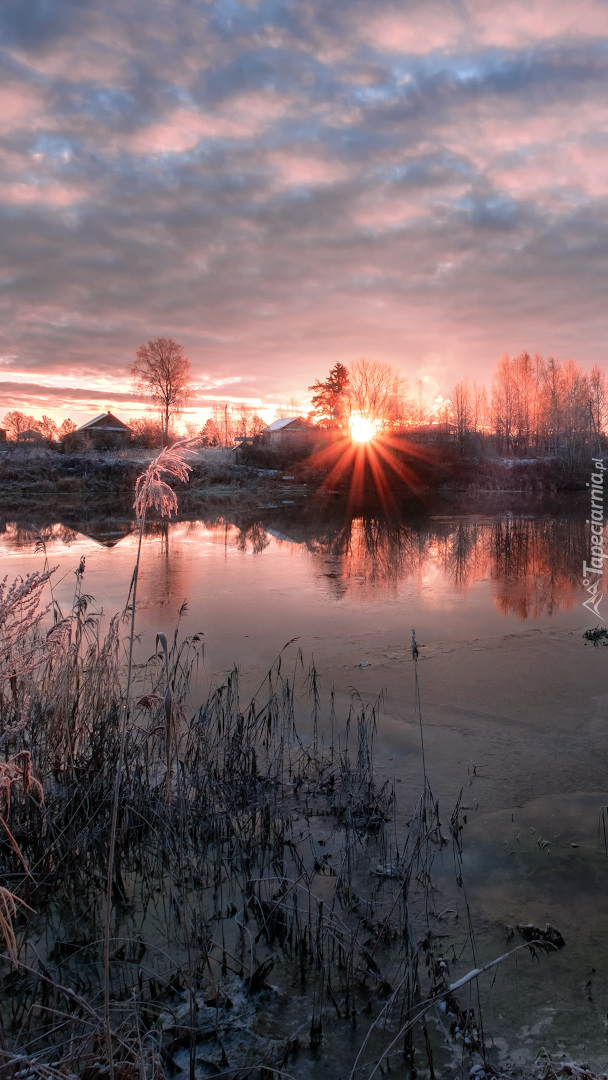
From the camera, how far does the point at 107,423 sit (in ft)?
172

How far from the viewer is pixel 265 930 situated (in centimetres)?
311

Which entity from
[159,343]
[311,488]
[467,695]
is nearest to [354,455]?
[311,488]

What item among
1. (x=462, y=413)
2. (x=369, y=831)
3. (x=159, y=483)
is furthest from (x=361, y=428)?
(x=159, y=483)

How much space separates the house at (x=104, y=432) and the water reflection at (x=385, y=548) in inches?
840

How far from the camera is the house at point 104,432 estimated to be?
4316 centimetres

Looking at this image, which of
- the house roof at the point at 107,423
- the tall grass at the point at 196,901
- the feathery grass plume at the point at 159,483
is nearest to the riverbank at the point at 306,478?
the house roof at the point at 107,423

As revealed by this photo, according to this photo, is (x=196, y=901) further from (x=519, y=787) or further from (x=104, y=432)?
(x=104, y=432)

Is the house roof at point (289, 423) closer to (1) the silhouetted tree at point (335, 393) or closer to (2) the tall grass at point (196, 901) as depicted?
(1) the silhouetted tree at point (335, 393)

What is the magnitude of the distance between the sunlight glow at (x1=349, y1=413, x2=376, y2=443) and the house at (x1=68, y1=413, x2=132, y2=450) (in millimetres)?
16102

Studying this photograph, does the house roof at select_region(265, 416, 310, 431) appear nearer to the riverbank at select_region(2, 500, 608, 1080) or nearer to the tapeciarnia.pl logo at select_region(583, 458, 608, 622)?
the tapeciarnia.pl logo at select_region(583, 458, 608, 622)

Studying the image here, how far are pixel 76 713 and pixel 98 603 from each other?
5.49 m

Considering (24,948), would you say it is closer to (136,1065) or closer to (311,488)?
(136,1065)

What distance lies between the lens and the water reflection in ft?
36.8

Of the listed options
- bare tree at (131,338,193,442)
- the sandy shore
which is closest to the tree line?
bare tree at (131,338,193,442)
